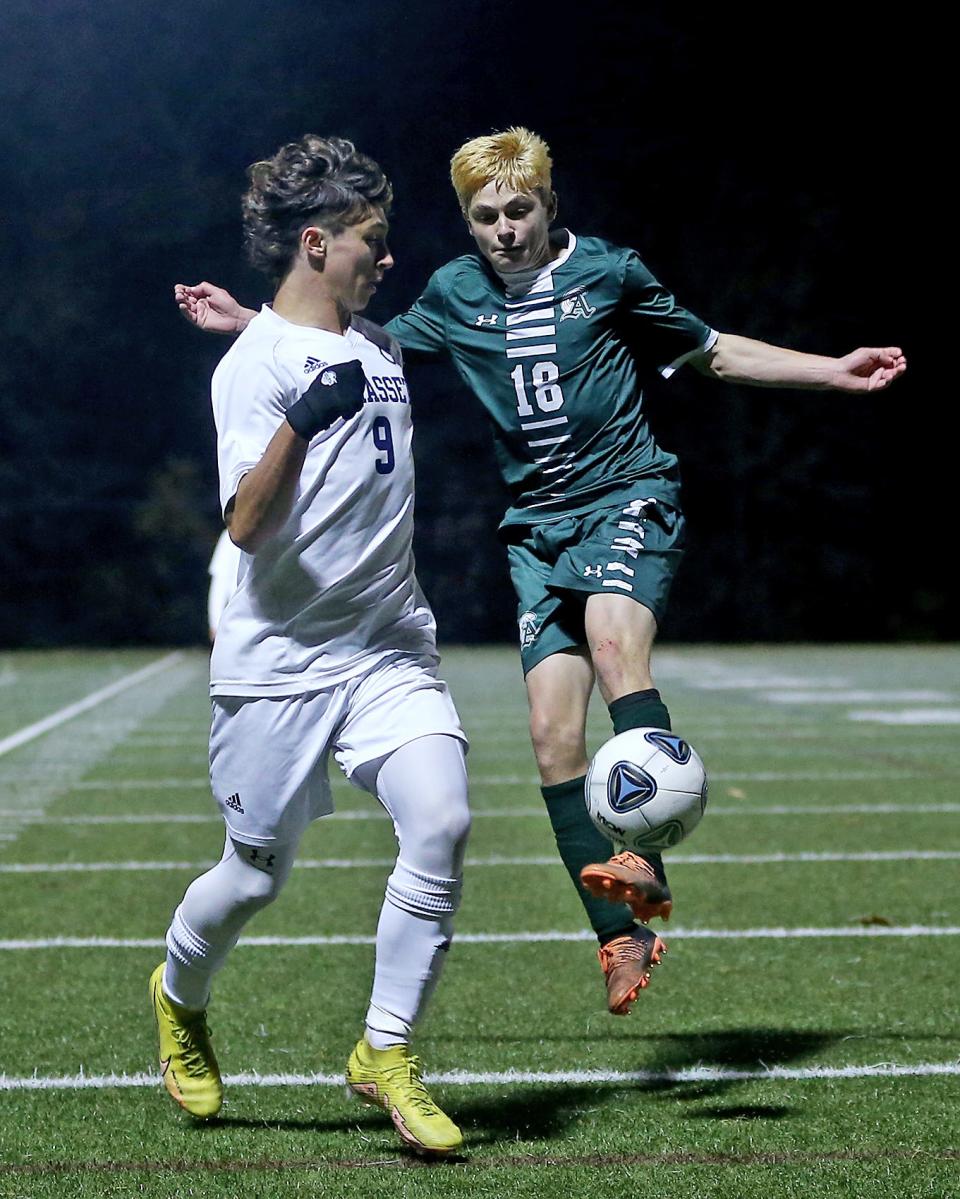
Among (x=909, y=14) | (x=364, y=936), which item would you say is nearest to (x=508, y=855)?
(x=364, y=936)

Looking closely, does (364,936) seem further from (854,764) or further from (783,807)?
(854,764)

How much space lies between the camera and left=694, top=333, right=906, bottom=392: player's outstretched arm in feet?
13.5

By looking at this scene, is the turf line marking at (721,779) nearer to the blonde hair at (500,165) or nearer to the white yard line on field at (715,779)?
the white yard line on field at (715,779)

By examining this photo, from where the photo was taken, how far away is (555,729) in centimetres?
416

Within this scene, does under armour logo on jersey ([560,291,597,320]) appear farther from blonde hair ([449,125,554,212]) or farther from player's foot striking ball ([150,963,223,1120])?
player's foot striking ball ([150,963,223,1120])

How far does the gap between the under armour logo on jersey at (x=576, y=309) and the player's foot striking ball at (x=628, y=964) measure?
1401 millimetres

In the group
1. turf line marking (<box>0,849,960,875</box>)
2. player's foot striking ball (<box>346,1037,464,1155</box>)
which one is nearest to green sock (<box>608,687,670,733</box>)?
player's foot striking ball (<box>346,1037,464,1155</box>)

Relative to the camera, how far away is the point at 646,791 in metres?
3.72

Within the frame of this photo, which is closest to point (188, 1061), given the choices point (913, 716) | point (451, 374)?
point (913, 716)

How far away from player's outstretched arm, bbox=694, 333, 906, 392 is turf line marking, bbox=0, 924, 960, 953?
2048 millimetres

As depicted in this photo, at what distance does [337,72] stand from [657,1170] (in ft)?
64.3

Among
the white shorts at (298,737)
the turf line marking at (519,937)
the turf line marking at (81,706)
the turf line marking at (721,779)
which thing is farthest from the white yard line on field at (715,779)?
the white shorts at (298,737)

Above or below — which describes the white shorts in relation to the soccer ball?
above

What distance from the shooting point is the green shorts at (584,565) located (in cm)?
410
